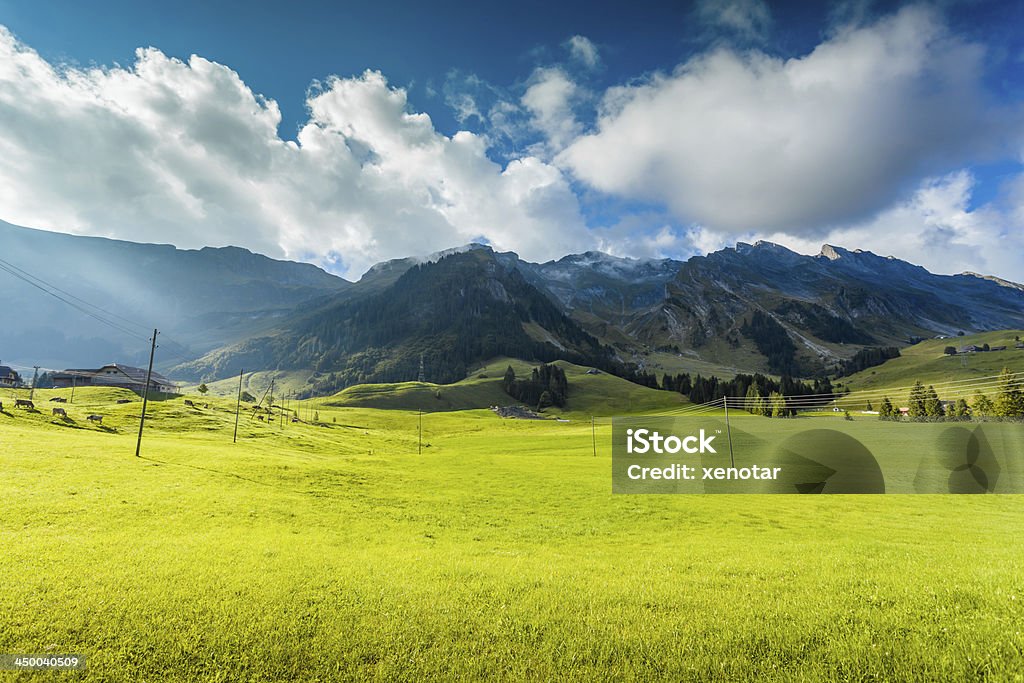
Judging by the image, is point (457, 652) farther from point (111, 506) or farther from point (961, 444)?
point (961, 444)

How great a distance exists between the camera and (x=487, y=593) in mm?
12867

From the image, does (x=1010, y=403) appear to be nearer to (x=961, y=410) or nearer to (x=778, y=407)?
(x=961, y=410)

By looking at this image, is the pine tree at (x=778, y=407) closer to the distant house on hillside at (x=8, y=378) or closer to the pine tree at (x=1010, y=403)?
the pine tree at (x=1010, y=403)

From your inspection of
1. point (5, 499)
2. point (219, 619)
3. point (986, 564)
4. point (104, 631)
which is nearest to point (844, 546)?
point (986, 564)

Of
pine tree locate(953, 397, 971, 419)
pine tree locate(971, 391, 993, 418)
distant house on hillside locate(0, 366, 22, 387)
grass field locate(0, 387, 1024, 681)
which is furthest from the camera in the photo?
distant house on hillside locate(0, 366, 22, 387)

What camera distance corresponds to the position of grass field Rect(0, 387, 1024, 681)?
31.1ft

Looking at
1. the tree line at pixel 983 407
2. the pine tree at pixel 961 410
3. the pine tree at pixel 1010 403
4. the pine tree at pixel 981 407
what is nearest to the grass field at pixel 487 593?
the tree line at pixel 983 407

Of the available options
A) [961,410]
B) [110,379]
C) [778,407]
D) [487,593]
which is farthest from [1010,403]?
[110,379]

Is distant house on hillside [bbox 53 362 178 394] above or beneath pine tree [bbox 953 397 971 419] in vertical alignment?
above

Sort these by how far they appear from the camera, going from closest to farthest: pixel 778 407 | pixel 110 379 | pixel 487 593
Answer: pixel 487 593 → pixel 778 407 → pixel 110 379

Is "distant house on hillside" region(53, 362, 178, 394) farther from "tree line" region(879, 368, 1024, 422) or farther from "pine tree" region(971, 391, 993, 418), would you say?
"pine tree" region(971, 391, 993, 418)

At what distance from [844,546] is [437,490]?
32.2m

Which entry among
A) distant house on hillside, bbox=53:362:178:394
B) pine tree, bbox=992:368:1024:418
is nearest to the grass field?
pine tree, bbox=992:368:1024:418

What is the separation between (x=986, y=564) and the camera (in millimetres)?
14328
